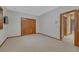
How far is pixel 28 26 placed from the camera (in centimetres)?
998

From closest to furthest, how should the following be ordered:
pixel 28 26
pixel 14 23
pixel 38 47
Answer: pixel 38 47, pixel 14 23, pixel 28 26

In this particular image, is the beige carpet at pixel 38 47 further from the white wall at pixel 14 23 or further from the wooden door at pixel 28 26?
the wooden door at pixel 28 26

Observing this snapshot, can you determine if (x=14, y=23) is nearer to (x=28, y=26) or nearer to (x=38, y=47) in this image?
(x=28, y=26)

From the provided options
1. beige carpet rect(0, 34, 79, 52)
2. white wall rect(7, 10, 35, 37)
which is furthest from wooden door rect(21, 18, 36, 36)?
beige carpet rect(0, 34, 79, 52)

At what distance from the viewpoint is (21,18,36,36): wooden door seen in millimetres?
9195

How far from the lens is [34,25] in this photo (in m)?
10.7

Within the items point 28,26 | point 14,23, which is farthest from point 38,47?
point 28,26

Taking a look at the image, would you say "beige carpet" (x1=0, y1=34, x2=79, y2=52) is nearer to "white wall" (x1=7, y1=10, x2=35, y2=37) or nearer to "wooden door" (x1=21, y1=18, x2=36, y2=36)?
"white wall" (x1=7, y1=10, x2=35, y2=37)

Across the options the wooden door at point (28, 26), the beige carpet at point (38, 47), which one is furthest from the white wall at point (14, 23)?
the beige carpet at point (38, 47)

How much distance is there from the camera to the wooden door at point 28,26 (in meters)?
9.20

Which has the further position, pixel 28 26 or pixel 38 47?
pixel 28 26
